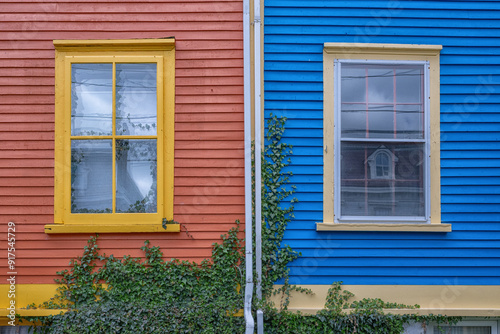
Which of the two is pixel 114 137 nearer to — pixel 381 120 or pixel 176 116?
pixel 176 116

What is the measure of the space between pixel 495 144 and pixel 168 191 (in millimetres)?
3460

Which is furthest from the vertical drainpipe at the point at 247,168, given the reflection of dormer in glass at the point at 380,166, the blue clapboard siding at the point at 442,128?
the reflection of dormer in glass at the point at 380,166

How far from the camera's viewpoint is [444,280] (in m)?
4.29

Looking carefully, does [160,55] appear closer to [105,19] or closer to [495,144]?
[105,19]

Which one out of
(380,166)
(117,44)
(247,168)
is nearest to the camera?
(247,168)

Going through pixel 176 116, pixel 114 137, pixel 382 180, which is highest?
pixel 176 116

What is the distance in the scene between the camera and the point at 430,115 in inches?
172

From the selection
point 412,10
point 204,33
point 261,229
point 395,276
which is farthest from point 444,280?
point 204,33

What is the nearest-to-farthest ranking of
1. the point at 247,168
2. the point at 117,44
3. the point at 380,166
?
1. the point at 247,168
2. the point at 117,44
3. the point at 380,166

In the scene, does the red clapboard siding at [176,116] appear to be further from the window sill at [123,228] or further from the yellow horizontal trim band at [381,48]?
the yellow horizontal trim band at [381,48]

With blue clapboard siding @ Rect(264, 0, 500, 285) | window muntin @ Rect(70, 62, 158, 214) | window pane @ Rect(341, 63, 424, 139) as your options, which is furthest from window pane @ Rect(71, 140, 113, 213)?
window pane @ Rect(341, 63, 424, 139)

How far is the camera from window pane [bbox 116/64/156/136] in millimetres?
4367

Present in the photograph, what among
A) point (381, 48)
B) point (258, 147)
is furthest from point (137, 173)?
point (381, 48)

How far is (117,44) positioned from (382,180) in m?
3.12
